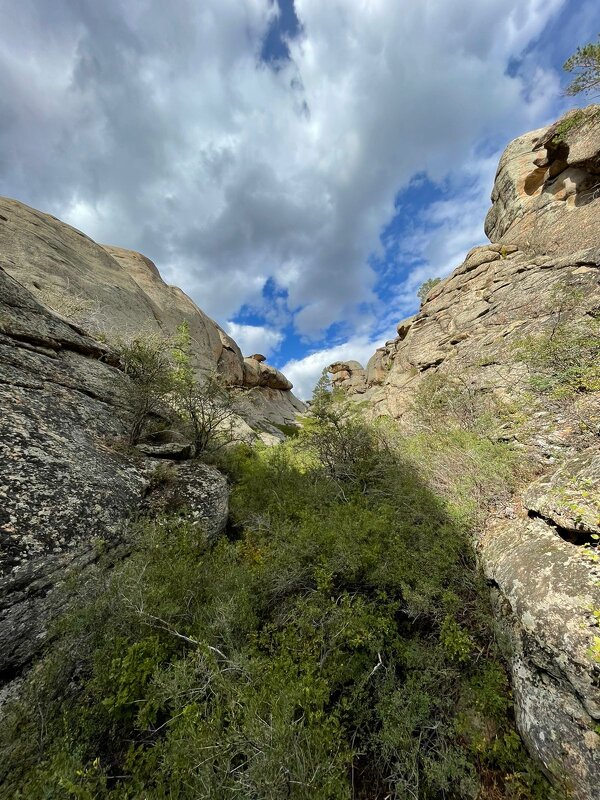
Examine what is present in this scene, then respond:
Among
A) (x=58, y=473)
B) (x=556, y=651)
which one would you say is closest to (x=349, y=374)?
(x=58, y=473)

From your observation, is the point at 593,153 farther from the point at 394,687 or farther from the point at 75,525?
the point at 75,525

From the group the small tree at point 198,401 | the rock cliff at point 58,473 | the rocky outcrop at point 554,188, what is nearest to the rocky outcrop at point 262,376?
the rock cliff at point 58,473

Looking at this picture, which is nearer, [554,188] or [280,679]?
[280,679]

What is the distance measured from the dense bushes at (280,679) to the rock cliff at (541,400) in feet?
1.72

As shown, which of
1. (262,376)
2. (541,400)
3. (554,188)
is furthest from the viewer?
(262,376)

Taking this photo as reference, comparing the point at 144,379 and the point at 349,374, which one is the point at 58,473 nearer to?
the point at 144,379

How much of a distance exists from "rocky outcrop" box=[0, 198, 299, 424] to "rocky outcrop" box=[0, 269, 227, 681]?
9.12 feet

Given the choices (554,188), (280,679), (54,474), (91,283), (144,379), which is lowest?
(280,679)

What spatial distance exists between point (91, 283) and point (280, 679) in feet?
69.8

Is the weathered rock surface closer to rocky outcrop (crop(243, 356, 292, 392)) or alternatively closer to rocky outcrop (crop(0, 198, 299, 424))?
rocky outcrop (crop(0, 198, 299, 424))

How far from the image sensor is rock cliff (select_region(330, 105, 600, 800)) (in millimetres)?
3109

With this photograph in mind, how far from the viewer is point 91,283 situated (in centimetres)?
1752

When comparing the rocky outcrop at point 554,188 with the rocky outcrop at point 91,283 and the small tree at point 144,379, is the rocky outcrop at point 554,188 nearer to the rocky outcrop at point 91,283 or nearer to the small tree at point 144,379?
the rocky outcrop at point 91,283

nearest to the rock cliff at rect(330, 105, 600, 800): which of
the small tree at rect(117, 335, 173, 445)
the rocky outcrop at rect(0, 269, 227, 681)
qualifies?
the rocky outcrop at rect(0, 269, 227, 681)
